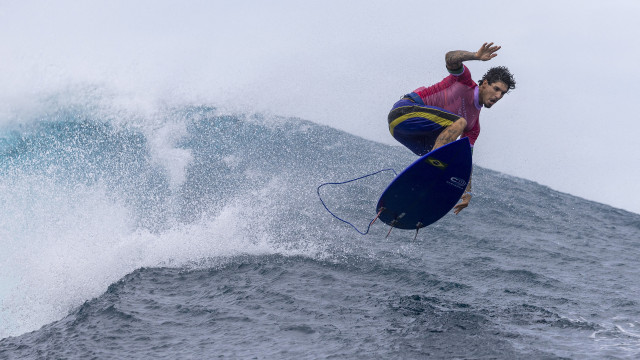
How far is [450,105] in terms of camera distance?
7.87 m

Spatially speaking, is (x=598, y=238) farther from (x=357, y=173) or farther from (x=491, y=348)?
(x=491, y=348)

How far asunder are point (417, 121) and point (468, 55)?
4.32 ft

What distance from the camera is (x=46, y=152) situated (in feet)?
64.9

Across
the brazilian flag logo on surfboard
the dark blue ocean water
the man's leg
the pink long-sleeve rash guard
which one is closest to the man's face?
the pink long-sleeve rash guard

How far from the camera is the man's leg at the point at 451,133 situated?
7.69 m

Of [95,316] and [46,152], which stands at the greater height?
[46,152]

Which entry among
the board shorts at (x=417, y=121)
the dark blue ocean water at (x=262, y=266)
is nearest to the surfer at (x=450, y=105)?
the board shorts at (x=417, y=121)

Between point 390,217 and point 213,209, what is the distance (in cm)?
664

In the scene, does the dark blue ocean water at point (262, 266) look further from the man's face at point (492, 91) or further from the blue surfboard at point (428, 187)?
the man's face at point (492, 91)

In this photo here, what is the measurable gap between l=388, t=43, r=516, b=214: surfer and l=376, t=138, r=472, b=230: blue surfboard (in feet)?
0.76

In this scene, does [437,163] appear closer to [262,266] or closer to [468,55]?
[468,55]

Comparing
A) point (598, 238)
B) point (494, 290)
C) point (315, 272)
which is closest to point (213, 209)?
point (315, 272)

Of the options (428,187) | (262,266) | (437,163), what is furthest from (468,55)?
(262,266)

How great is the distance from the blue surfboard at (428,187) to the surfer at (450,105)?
0.23 metres
